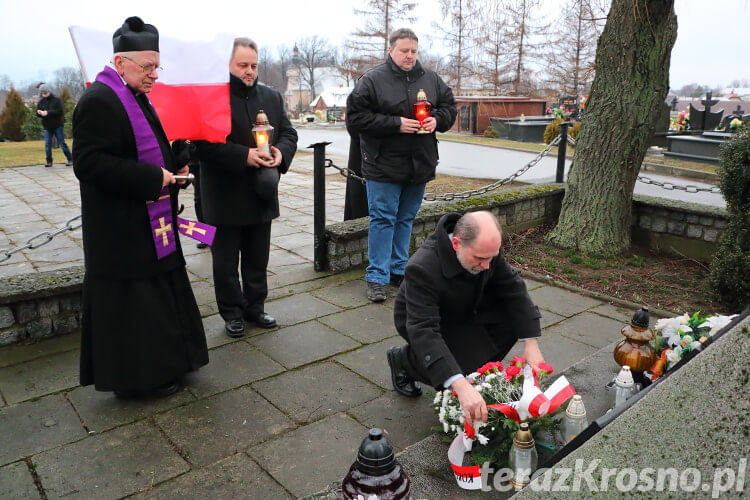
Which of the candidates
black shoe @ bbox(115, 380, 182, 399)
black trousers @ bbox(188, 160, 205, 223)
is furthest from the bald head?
black trousers @ bbox(188, 160, 205, 223)

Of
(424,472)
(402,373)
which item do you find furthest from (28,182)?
(424,472)

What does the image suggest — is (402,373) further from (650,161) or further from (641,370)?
(650,161)

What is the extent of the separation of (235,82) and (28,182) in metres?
9.69

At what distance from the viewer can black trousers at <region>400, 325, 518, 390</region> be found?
3176 mm

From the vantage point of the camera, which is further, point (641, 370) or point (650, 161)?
point (650, 161)

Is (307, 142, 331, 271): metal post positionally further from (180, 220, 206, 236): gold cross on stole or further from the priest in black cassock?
the priest in black cassock

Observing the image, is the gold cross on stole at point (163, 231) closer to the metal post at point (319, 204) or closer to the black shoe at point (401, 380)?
the black shoe at point (401, 380)

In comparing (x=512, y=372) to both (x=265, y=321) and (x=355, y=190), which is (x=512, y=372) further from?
(x=355, y=190)

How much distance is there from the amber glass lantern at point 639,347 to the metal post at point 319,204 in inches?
115

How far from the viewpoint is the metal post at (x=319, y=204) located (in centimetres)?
539

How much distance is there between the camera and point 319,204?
5.55 metres

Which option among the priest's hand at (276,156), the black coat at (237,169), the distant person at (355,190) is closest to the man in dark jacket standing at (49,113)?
the distant person at (355,190)

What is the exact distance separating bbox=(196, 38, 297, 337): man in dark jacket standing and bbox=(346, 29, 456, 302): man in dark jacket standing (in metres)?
0.84

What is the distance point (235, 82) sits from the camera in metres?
4.02
